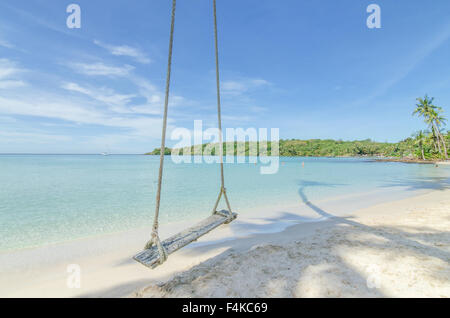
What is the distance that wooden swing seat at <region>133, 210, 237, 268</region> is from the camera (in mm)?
2760

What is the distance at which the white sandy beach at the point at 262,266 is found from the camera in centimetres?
264

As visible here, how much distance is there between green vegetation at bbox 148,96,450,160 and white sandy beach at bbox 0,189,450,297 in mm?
55702

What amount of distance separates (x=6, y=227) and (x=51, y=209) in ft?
7.85

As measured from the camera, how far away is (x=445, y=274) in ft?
9.24

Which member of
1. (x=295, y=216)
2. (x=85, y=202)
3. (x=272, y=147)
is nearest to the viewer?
(x=295, y=216)

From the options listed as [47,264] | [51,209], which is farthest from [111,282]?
[51,209]

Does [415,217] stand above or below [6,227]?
above

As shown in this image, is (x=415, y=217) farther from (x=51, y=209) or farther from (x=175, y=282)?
(x=51, y=209)

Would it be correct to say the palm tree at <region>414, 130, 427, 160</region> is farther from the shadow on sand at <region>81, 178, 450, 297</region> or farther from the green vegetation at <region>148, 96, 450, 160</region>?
the shadow on sand at <region>81, 178, 450, 297</region>

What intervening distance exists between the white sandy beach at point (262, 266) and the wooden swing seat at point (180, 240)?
448 millimetres

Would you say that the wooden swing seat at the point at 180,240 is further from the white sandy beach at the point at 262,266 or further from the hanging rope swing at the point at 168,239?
the white sandy beach at the point at 262,266

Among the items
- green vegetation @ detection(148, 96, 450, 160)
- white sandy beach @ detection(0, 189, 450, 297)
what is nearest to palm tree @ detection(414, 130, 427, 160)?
green vegetation @ detection(148, 96, 450, 160)

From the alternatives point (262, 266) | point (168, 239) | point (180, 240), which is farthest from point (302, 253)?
point (168, 239)

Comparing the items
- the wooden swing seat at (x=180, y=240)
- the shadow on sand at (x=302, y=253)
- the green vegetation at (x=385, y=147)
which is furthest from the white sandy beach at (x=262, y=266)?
the green vegetation at (x=385, y=147)
